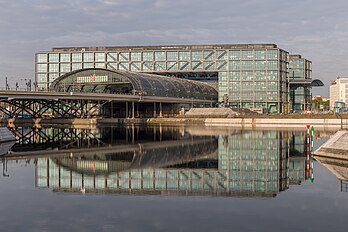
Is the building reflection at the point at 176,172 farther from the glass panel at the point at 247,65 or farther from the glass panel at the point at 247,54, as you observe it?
the glass panel at the point at 247,54

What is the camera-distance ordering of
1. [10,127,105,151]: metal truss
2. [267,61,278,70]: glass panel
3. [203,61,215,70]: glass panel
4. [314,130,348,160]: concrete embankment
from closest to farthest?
[314,130,348,160]: concrete embankment, [10,127,105,151]: metal truss, [267,61,278,70]: glass panel, [203,61,215,70]: glass panel

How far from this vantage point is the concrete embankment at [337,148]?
41884 mm

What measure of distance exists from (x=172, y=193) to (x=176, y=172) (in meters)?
7.70

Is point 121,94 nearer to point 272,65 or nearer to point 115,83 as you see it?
point 115,83

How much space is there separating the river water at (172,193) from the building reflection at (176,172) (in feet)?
0.26

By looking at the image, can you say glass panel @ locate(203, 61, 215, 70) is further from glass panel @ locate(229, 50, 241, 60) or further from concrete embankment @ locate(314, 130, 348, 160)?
concrete embankment @ locate(314, 130, 348, 160)


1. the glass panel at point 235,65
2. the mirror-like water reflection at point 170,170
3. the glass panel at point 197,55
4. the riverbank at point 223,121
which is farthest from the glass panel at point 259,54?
the mirror-like water reflection at point 170,170

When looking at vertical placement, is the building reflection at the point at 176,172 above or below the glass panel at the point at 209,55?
below

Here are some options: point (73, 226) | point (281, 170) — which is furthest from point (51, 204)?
point (281, 170)

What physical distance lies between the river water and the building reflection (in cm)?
8

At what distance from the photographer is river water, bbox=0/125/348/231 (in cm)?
2031

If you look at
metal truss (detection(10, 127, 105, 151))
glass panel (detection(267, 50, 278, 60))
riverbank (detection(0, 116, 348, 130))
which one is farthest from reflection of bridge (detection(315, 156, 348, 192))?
glass panel (detection(267, 50, 278, 60))

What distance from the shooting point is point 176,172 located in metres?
35.6

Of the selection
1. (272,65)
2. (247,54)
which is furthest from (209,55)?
(272,65)
